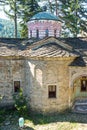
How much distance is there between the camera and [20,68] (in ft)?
79.7

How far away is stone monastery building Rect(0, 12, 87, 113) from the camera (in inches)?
884

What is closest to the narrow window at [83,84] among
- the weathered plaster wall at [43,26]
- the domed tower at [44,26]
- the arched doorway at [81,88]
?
the arched doorway at [81,88]

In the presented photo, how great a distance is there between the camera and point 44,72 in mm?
22328

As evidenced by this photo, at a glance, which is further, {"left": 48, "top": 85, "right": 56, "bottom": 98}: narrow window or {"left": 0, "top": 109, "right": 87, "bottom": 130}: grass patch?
{"left": 48, "top": 85, "right": 56, "bottom": 98}: narrow window

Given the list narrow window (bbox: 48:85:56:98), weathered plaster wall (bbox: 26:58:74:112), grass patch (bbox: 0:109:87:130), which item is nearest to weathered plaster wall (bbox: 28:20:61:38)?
weathered plaster wall (bbox: 26:58:74:112)

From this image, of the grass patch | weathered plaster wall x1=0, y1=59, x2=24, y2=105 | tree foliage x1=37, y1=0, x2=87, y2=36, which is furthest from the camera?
tree foliage x1=37, y1=0, x2=87, y2=36

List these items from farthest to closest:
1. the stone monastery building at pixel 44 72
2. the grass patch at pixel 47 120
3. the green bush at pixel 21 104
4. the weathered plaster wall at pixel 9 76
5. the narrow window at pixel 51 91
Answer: the weathered plaster wall at pixel 9 76, the narrow window at pixel 51 91, the stone monastery building at pixel 44 72, the green bush at pixel 21 104, the grass patch at pixel 47 120

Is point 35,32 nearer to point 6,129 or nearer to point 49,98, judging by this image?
point 49,98

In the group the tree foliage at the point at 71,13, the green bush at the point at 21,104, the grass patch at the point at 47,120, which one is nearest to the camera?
the grass patch at the point at 47,120

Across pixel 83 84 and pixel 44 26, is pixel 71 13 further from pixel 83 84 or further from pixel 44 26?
pixel 83 84

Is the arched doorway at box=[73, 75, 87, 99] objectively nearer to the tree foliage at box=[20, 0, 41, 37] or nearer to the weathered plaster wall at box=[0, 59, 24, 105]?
the weathered plaster wall at box=[0, 59, 24, 105]

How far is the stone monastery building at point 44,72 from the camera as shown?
22.5 m

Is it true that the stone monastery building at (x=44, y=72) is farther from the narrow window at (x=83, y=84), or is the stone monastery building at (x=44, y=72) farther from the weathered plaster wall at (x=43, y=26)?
the weathered plaster wall at (x=43, y=26)

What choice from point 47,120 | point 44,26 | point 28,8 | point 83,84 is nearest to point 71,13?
point 28,8
